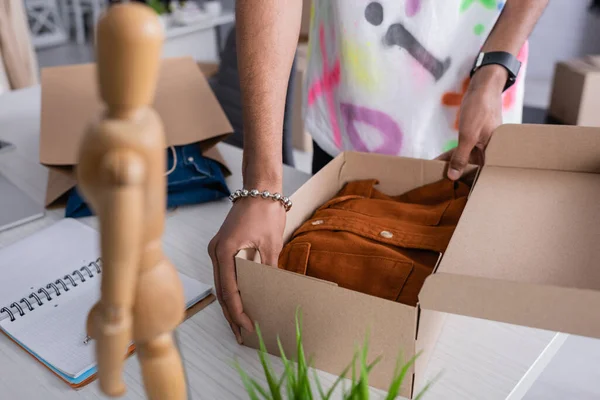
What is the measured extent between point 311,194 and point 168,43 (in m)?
2.66

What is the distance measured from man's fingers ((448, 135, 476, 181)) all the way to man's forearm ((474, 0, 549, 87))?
11cm

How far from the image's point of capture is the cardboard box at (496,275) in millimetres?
536

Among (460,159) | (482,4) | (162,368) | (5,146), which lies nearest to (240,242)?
(162,368)

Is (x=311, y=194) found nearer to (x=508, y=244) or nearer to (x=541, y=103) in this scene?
(x=508, y=244)

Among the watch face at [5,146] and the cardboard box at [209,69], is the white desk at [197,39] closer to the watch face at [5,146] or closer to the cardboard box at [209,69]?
the cardboard box at [209,69]

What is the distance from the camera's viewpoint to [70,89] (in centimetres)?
116

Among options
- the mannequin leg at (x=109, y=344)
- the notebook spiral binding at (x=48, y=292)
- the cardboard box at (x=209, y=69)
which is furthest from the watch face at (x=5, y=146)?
the cardboard box at (x=209, y=69)

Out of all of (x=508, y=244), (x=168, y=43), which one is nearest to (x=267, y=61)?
(x=508, y=244)

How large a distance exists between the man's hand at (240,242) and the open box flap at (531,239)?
0.72ft

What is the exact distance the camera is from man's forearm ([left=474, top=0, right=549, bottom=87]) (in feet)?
3.08

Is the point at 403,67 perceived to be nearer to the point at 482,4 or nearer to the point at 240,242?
the point at 482,4

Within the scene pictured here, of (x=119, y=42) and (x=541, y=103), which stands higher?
(x=119, y=42)

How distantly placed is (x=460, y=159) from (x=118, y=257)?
65 cm

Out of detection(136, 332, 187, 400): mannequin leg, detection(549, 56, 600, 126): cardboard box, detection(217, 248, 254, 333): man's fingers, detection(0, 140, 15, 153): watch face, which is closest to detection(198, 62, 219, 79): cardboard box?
detection(0, 140, 15, 153): watch face
